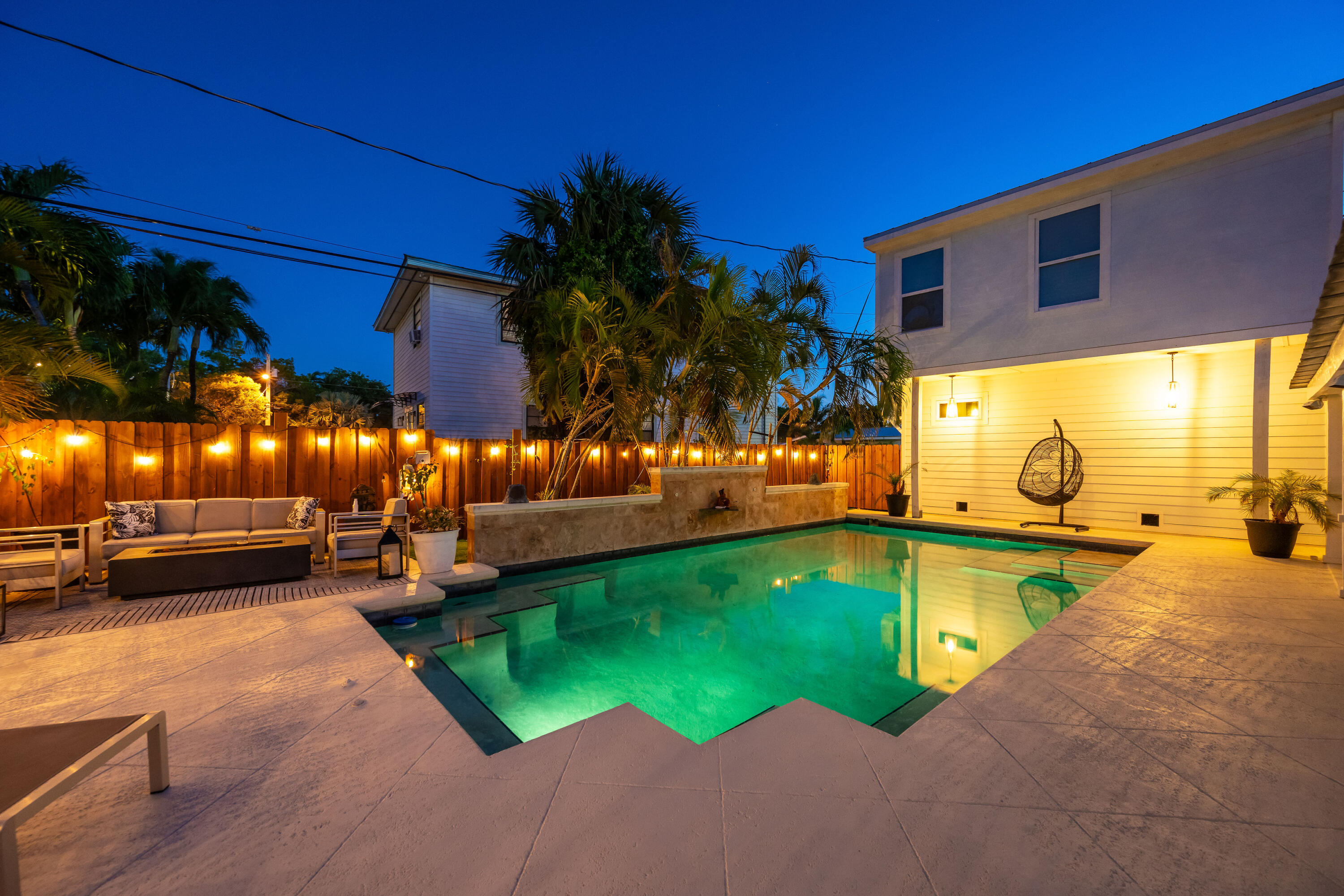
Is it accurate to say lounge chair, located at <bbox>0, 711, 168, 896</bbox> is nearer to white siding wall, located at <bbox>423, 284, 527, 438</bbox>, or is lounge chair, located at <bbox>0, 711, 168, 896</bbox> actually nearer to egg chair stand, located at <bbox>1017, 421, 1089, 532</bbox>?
egg chair stand, located at <bbox>1017, 421, 1089, 532</bbox>

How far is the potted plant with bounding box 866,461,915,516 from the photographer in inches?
383

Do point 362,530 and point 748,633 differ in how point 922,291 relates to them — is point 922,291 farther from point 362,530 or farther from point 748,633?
point 362,530

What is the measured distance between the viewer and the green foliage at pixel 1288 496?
5.55 meters

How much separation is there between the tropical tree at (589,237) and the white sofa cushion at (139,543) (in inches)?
194

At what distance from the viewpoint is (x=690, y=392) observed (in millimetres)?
6969

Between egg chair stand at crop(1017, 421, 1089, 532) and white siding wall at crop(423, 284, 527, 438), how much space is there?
382 inches

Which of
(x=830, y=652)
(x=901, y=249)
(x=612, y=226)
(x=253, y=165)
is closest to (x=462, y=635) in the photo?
(x=830, y=652)

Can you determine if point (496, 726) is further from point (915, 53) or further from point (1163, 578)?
point (915, 53)

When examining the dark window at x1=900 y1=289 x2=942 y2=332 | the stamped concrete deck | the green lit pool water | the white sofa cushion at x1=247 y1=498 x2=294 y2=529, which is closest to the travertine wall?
the green lit pool water

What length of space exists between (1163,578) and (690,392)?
17.2 feet

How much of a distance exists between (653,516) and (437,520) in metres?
3.00

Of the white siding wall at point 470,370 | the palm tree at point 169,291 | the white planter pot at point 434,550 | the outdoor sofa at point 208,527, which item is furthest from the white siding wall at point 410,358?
the white planter pot at point 434,550

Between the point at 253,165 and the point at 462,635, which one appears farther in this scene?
the point at 253,165

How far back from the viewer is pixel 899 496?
382 inches
